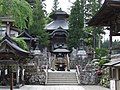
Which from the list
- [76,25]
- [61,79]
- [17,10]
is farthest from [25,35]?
[17,10]

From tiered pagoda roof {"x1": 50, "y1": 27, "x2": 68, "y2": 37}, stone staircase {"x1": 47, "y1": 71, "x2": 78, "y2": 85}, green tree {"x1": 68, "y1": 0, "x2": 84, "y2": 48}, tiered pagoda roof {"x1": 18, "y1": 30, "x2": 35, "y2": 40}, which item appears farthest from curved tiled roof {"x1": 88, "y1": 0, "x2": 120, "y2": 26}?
tiered pagoda roof {"x1": 50, "y1": 27, "x2": 68, "y2": 37}

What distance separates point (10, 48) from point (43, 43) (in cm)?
1784

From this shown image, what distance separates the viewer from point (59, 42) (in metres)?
51.1

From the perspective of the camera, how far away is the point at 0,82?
29484 mm

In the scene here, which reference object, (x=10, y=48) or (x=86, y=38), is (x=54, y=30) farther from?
(x=10, y=48)

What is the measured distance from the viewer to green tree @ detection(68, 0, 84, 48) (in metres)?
44.4

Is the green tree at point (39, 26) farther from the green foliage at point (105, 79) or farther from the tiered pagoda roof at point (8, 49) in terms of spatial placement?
the tiered pagoda roof at point (8, 49)

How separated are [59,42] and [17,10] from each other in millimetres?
40138

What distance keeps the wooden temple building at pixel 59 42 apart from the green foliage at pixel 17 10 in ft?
94.9

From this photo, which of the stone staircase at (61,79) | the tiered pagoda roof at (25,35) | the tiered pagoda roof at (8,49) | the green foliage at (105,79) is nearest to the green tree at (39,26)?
the tiered pagoda roof at (25,35)

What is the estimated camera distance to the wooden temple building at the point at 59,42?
133 ft

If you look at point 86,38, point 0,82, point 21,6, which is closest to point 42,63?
point 86,38

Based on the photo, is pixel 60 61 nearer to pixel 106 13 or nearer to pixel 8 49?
pixel 8 49

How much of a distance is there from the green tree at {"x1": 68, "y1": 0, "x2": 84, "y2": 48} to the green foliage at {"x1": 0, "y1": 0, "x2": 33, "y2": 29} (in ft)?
108
